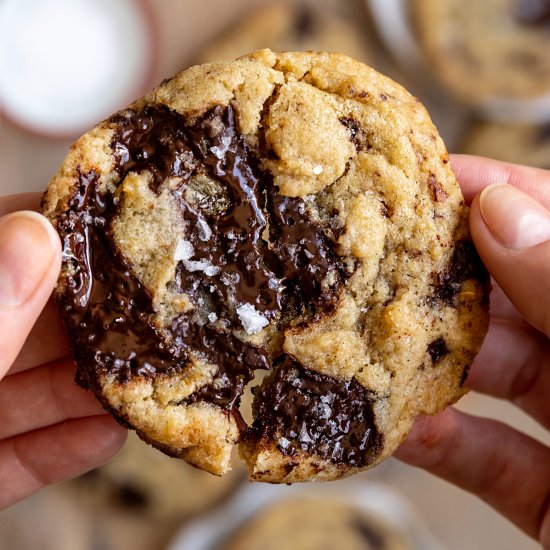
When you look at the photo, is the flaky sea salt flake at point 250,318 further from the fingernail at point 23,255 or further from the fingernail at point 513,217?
the fingernail at point 513,217

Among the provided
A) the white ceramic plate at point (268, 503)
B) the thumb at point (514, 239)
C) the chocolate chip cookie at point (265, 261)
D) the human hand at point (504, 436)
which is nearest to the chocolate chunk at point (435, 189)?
the chocolate chip cookie at point (265, 261)

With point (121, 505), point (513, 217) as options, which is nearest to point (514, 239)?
point (513, 217)

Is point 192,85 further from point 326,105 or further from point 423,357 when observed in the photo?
point 423,357

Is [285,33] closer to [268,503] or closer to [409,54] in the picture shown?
[409,54]

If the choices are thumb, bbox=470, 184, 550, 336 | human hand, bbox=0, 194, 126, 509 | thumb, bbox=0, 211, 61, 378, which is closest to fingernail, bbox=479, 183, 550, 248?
thumb, bbox=470, 184, 550, 336

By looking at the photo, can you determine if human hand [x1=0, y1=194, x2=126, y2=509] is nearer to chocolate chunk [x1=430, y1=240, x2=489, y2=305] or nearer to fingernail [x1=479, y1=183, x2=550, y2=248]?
chocolate chunk [x1=430, y1=240, x2=489, y2=305]

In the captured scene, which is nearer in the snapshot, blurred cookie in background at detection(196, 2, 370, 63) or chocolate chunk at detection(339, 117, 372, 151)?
chocolate chunk at detection(339, 117, 372, 151)

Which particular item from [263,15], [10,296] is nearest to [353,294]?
[10,296]
